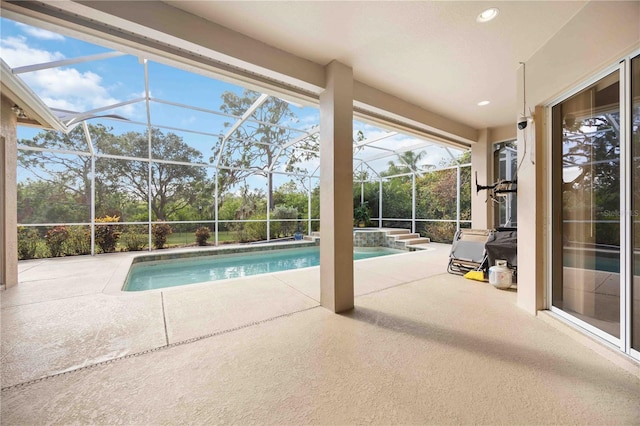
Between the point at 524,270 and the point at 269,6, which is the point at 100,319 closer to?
the point at 269,6

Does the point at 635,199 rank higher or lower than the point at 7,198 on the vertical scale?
lower

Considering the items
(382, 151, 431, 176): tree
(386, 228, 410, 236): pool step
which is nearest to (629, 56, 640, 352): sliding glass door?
(386, 228, 410, 236): pool step

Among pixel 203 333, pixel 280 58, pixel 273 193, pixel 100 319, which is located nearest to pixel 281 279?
pixel 203 333

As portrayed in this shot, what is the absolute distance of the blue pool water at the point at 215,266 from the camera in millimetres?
5504

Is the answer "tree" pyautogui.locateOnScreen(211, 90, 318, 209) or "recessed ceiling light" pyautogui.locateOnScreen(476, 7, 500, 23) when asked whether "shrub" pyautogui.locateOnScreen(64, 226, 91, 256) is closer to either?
"tree" pyautogui.locateOnScreen(211, 90, 318, 209)

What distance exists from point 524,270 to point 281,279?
3.47 metres

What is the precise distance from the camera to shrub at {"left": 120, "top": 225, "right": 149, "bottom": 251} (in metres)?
7.86

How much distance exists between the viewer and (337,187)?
3.02 meters

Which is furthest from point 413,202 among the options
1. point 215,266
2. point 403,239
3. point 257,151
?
point 215,266

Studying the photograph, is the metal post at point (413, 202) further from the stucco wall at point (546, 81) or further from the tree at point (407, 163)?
the stucco wall at point (546, 81)

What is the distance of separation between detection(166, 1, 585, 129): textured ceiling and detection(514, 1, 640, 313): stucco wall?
8.8 inches

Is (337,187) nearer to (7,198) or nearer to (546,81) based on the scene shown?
(546,81)

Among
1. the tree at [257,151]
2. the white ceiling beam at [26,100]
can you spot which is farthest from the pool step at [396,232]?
the white ceiling beam at [26,100]

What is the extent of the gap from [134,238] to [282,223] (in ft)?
16.8
